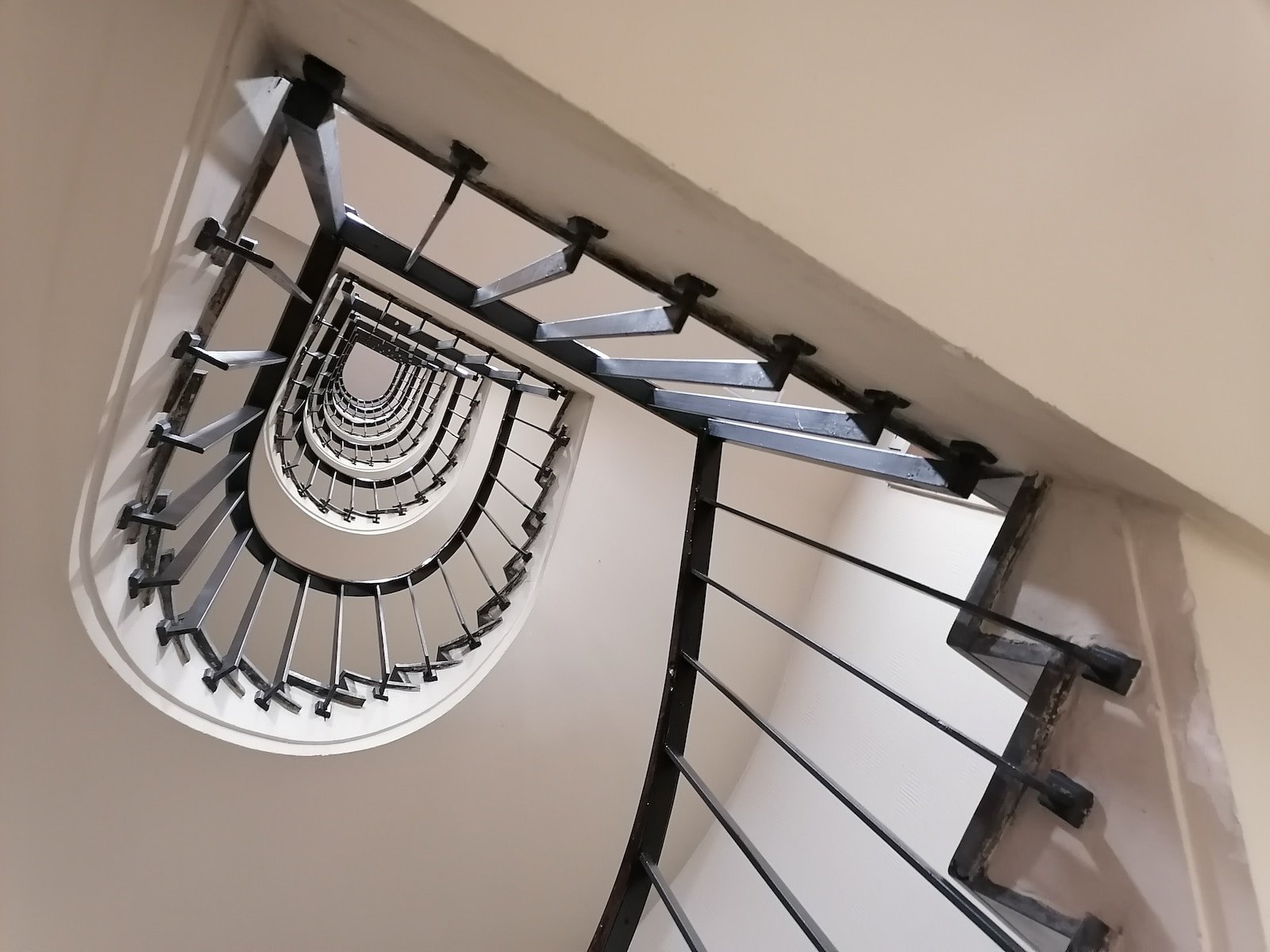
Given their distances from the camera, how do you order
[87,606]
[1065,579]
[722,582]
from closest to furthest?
1. [1065,579]
2. [87,606]
3. [722,582]

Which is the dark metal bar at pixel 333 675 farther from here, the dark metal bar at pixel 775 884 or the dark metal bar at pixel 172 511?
the dark metal bar at pixel 775 884

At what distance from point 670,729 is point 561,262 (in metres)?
0.90

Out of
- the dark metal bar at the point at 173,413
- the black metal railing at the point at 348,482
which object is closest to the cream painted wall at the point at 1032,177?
the dark metal bar at the point at 173,413

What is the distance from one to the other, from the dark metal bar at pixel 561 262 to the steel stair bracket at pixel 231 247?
1.13ft

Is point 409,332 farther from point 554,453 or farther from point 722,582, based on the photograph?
point 722,582

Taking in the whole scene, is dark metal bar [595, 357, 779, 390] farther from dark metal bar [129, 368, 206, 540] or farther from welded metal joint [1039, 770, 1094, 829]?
dark metal bar [129, 368, 206, 540]

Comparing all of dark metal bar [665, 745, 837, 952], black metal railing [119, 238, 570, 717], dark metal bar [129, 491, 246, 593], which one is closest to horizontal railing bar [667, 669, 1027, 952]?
dark metal bar [665, 745, 837, 952]

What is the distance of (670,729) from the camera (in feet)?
4.60

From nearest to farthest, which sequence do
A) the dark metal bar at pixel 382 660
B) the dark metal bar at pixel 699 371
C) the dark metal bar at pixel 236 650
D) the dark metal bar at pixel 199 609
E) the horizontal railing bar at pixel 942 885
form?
the horizontal railing bar at pixel 942 885, the dark metal bar at pixel 699 371, the dark metal bar at pixel 199 609, the dark metal bar at pixel 236 650, the dark metal bar at pixel 382 660

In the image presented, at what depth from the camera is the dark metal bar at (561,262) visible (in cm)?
90

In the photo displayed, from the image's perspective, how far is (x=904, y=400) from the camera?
91 cm

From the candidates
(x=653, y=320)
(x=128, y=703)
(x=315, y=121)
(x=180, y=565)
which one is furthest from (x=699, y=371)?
(x=128, y=703)

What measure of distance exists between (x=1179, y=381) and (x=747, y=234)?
44cm

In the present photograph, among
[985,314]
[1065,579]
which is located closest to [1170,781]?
[1065,579]
